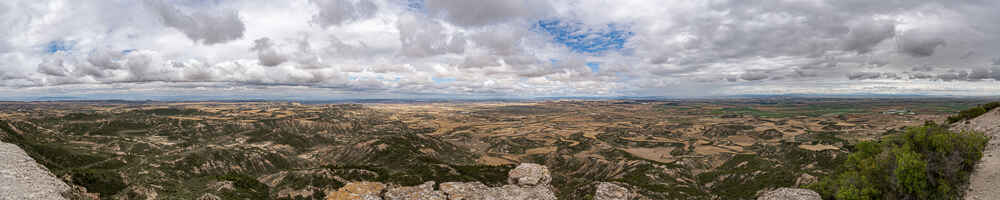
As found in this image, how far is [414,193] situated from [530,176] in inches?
1023

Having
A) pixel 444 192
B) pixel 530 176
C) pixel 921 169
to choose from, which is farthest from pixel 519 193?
pixel 921 169

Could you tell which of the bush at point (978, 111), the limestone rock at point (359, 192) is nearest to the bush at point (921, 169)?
the bush at point (978, 111)

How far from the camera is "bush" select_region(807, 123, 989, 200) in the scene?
4197 cm

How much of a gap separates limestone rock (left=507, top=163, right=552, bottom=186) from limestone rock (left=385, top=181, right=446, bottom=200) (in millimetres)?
18895

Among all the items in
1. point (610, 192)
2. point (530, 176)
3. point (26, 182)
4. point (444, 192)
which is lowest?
point (610, 192)

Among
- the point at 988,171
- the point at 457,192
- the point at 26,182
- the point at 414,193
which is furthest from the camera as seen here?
the point at 457,192

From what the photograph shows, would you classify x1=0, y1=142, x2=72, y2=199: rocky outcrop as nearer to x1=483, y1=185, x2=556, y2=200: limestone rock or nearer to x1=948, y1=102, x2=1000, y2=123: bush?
x1=483, y1=185, x2=556, y2=200: limestone rock

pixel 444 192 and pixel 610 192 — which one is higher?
pixel 444 192

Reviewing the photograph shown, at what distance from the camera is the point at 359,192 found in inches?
2699

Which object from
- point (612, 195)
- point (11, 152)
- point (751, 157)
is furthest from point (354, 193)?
point (751, 157)

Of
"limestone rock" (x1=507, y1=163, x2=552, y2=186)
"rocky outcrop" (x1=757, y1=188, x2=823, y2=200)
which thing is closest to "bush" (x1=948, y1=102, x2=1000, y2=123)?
"rocky outcrop" (x1=757, y1=188, x2=823, y2=200)

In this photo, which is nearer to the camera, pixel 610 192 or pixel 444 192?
pixel 444 192

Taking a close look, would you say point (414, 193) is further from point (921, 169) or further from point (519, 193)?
point (921, 169)

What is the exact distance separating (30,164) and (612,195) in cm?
9756
